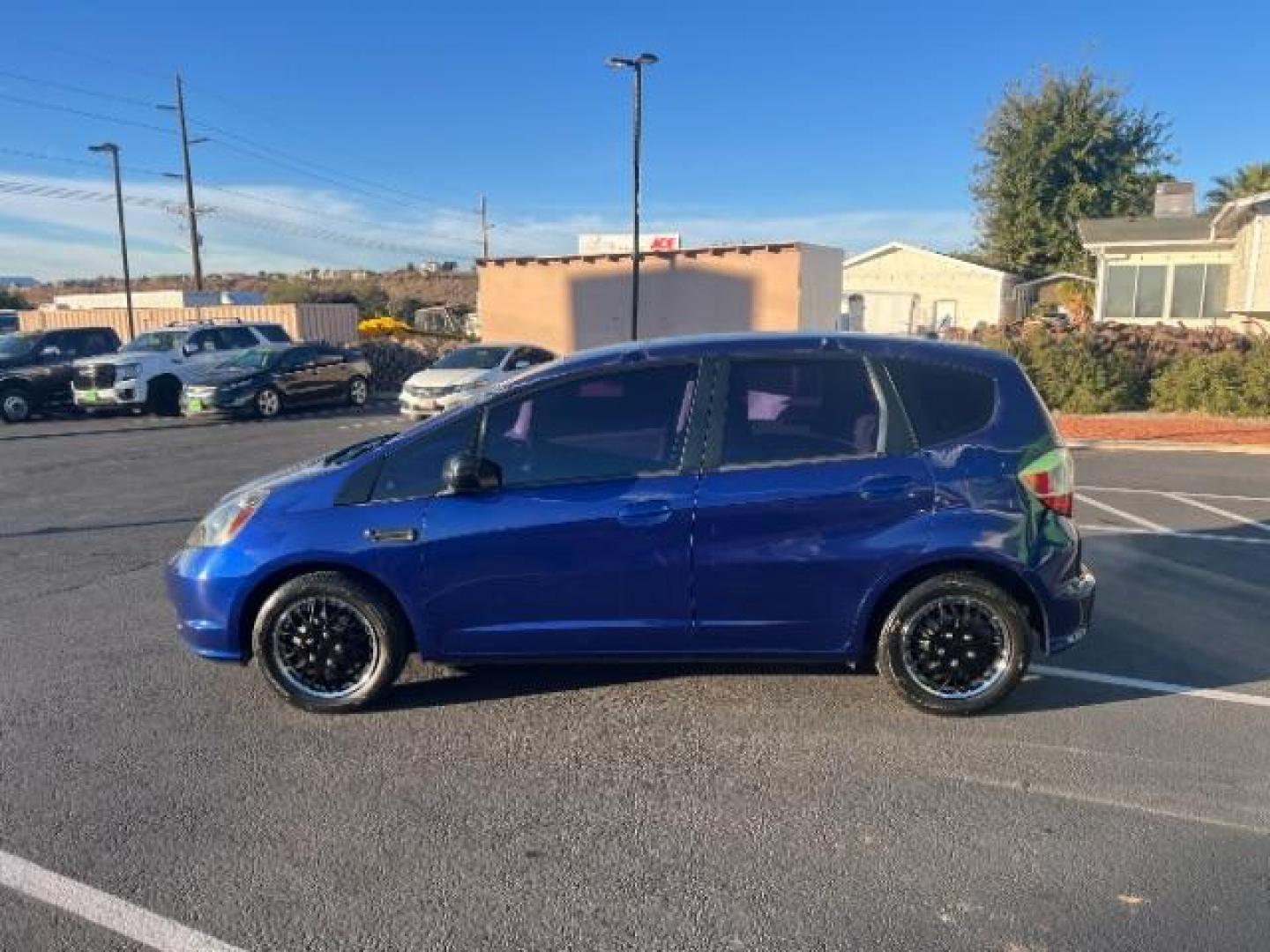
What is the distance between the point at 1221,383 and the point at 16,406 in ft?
75.5

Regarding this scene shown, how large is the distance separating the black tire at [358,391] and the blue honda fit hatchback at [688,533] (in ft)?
55.9

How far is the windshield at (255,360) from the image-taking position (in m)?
18.6

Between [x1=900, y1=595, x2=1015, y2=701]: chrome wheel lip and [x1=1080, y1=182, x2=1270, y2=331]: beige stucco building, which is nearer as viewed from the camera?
[x1=900, y1=595, x2=1015, y2=701]: chrome wheel lip

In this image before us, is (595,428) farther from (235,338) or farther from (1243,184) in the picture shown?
(1243,184)

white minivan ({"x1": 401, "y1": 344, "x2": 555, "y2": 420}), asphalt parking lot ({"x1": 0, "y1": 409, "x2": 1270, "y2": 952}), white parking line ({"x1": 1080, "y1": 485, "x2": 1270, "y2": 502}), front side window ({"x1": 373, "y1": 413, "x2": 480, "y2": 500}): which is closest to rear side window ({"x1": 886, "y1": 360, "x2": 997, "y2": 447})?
asphalt parking lot ({"x1": 0, "y1": 409, "x2": 1270, "y2": 952})

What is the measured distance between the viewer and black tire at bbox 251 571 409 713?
4.05 metres

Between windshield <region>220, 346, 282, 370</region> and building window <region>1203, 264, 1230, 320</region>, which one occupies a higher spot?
building window <region>1203, 264, 1230, 320</region>

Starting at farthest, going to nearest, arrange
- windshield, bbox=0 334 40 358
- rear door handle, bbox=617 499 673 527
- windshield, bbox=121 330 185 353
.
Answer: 1. windshield, bbox=0 334 40 358
2. windshield, bbox=121 330 185 353
3. rear door handle, bbox=617 499 673 527

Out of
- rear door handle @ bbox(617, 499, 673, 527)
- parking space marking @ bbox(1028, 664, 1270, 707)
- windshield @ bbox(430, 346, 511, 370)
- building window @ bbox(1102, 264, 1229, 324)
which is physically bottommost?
parking space marking @ bbox(1028, 664, 1270, 707)

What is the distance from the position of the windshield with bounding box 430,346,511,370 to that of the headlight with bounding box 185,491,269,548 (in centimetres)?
1307

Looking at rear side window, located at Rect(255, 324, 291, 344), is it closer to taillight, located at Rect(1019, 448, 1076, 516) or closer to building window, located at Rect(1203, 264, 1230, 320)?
taillight, located at Rect(1019, 448, 1076, 516)

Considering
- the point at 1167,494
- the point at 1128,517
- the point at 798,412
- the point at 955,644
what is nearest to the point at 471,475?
the point at 798,412

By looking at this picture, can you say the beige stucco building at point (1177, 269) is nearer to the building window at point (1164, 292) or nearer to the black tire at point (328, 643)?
the building window at point (1164, 292)

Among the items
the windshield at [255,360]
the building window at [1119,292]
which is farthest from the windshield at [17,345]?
the building window at [1119,292]
